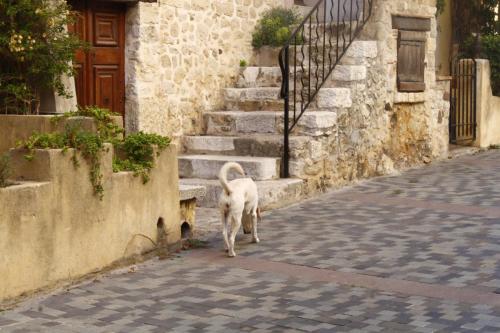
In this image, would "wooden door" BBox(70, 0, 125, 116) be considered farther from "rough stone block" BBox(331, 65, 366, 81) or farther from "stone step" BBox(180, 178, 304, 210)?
"rough stone block" BBox(331, 65, 366, 81)

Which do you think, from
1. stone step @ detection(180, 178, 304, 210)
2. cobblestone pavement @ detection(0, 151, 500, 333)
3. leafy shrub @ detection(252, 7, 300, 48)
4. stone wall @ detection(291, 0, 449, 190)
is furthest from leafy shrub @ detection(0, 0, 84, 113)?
leafy shrub @ detection(252, 7, 300, 48)

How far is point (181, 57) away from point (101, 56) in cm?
127

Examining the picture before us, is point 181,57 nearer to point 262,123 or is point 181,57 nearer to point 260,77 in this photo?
point 262,123

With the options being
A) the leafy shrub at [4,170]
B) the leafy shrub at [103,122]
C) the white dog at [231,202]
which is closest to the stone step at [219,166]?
the white dog at [231,202]

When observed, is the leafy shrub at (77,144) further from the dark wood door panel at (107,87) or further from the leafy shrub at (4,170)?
the dark wood door panel at (107,87)

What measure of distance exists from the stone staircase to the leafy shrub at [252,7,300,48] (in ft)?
1.51

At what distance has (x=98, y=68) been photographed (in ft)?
31.8

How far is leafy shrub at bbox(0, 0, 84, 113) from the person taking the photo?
24.1ft

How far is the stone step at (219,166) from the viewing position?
9836 mm

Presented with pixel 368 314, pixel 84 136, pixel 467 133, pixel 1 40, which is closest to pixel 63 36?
pixel 1 40

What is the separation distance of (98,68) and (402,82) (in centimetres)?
458

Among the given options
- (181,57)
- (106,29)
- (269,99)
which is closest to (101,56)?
(106,29)

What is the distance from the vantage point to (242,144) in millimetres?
10484

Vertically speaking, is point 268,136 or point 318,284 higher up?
point 268,136
